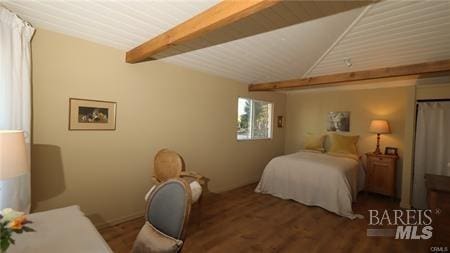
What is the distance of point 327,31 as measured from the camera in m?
2.87

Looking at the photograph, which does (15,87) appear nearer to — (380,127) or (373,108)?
(380,127)

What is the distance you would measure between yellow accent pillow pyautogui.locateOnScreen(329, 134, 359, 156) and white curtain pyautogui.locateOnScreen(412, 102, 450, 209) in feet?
3.46

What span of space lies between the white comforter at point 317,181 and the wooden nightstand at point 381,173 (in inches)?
6.0

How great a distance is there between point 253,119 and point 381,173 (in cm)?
268

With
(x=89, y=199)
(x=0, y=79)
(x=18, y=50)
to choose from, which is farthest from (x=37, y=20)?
(x=89, y=199)

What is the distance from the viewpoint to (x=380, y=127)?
14.0ft

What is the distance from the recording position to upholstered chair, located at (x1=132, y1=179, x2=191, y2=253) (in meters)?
1.26

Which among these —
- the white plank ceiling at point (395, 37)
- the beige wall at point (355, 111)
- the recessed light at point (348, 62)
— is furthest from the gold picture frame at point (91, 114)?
the beige wall at point (355, 111)

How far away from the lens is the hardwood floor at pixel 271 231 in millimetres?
2498

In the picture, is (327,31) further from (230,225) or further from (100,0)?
(230,225)

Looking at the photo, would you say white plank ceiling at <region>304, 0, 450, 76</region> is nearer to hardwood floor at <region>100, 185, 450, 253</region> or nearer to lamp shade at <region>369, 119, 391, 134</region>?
lamp shade at <region>369, 119, 391, 134</region>

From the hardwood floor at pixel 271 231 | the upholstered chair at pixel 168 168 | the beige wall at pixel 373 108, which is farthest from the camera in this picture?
the beige wall at pixel 373 108

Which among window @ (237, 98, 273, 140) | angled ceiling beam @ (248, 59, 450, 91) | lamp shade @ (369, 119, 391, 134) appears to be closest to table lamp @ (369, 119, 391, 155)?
lamp shade @ (369, 119, 391, 134)

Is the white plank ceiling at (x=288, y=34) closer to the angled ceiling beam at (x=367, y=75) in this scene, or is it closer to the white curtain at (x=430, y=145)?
the angled ceiling beam at (x=367, y=75)
